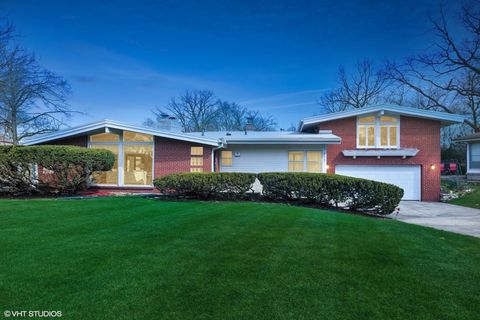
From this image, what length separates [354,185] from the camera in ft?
29.9

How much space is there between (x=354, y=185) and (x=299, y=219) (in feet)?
10.1

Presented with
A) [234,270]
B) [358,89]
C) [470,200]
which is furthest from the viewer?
[358,89]

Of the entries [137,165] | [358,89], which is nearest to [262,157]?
[137,165]

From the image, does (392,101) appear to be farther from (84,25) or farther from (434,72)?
(84,25)

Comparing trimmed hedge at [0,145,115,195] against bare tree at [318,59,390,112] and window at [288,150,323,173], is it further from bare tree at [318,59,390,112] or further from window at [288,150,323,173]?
bare tree at [318,59,390,112]

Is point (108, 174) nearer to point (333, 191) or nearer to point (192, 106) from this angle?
point (333, 191)

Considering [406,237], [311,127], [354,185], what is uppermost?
[311,127]

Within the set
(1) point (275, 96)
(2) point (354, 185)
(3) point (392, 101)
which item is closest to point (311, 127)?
(2) point (354, 185)

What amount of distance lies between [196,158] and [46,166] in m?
5.88

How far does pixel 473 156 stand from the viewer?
23.2m

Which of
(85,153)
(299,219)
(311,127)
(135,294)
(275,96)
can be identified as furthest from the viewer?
(275,96)

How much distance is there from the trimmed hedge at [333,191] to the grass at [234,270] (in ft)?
8.37

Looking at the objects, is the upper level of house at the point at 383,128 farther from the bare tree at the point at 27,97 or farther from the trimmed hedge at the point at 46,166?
the bare tree at the point at 27,97

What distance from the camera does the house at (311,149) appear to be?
13438mm
